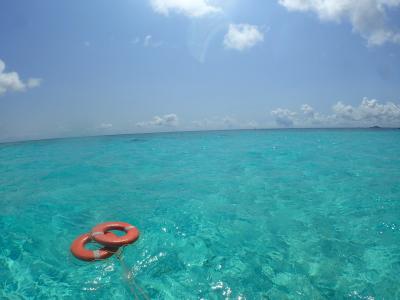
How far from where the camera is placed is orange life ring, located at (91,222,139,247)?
469cm

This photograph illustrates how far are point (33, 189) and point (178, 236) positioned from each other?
7019 millimetres

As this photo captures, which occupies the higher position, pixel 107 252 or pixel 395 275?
pixel 107 252

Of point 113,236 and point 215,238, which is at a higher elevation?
point 113,236

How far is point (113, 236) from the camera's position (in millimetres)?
4934

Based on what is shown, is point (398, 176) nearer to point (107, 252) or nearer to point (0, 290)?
point (107, 252)

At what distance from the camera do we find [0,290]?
3.77 m

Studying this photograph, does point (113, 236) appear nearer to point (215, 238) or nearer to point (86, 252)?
point (86, 252)

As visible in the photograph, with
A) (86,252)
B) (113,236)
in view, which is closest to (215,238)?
(113,236)

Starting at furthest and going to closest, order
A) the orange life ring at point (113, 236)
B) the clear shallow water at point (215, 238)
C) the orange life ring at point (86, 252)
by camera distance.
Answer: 1. the orange life ring at point (113, 236)
2. the orange life ring at point (86, 252)
3. the clear shallow water at point (215, 238)

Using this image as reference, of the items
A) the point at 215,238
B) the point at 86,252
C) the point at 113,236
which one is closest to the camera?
the point at 86,252

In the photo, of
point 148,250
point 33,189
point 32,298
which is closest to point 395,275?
point 148,250

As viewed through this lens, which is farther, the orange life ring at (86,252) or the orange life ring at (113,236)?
the orange life ring at (113,236)

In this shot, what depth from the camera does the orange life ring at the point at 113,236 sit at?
15.4ft

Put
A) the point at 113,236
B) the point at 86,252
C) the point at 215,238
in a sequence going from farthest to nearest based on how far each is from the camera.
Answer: the point at 215,238, the point at 113,236, the point at 86,252
